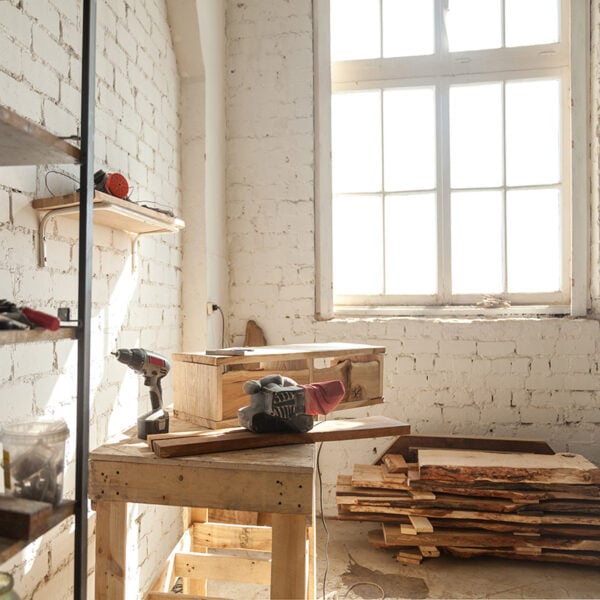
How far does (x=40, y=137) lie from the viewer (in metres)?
1.03

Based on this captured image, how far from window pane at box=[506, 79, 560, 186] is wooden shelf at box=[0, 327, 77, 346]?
9.51ft

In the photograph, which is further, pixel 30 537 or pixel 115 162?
pixel 115 162

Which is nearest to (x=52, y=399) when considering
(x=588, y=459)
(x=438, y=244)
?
(x=438, y=244)

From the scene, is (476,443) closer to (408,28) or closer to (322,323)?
(322,323)

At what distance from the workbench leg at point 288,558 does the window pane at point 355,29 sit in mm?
2957

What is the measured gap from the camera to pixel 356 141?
3.41 meters

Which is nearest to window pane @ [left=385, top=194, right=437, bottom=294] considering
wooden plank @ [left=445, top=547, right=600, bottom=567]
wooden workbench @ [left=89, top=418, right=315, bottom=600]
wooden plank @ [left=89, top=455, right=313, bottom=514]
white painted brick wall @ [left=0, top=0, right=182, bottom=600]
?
white painted brick wall @ [left=0, top=0, right=182, bottom=600]

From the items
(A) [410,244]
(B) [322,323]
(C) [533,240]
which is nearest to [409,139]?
(A) [410,244]

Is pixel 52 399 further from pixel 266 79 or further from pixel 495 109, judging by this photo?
pixel 495 109


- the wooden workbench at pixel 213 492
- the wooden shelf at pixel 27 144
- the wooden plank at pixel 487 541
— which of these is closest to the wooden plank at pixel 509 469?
the wooden plank at pixel 487 541

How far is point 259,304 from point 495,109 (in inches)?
75.0

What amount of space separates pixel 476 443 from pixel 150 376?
6.69 ft

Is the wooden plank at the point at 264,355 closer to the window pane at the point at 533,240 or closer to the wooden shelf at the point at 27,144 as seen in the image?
the wooden shelf at the point at 27,144

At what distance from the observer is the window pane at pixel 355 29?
3354 millimetres
